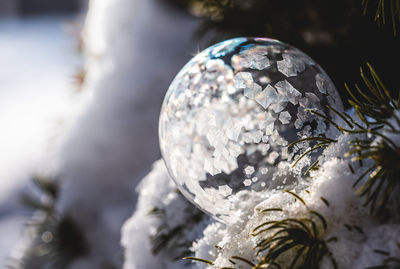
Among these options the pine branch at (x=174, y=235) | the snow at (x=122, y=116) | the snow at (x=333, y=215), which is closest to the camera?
the snow at (x=333, y=215)

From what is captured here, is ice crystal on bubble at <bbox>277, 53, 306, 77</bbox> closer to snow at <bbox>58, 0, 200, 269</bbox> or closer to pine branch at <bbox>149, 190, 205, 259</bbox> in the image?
pine branch at <bbox>149, 190, 205, 259</bbox>

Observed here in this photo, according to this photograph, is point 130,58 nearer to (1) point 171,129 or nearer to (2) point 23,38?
(1) point 171,129

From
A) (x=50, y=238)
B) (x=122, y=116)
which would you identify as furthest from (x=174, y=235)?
(x=50, y=238)

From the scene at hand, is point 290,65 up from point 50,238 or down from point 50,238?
up

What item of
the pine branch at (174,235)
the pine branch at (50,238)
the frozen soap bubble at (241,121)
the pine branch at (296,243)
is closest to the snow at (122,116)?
the pine branch at (50,238)

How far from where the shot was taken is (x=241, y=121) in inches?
18.4

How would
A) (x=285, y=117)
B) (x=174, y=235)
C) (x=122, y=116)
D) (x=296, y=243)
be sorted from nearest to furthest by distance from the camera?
(x=296, y=243) < (x=285, y=117) < (x=174, y=235) < (x=122, y=116)

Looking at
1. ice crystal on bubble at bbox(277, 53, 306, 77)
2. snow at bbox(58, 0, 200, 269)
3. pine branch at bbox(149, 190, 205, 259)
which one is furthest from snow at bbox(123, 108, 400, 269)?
snow at bbox(58, 0, 200, 269)

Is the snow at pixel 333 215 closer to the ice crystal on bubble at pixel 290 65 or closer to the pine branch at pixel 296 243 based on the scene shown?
the pine branch at pixel 296 243

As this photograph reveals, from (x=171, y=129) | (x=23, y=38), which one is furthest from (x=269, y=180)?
(x=23, y=38)

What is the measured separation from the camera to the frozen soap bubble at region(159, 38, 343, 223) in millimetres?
460

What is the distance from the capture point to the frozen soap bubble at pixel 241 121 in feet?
1.51

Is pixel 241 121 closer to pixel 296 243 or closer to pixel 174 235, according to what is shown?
pixel 296 243

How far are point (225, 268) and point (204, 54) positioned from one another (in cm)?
28
